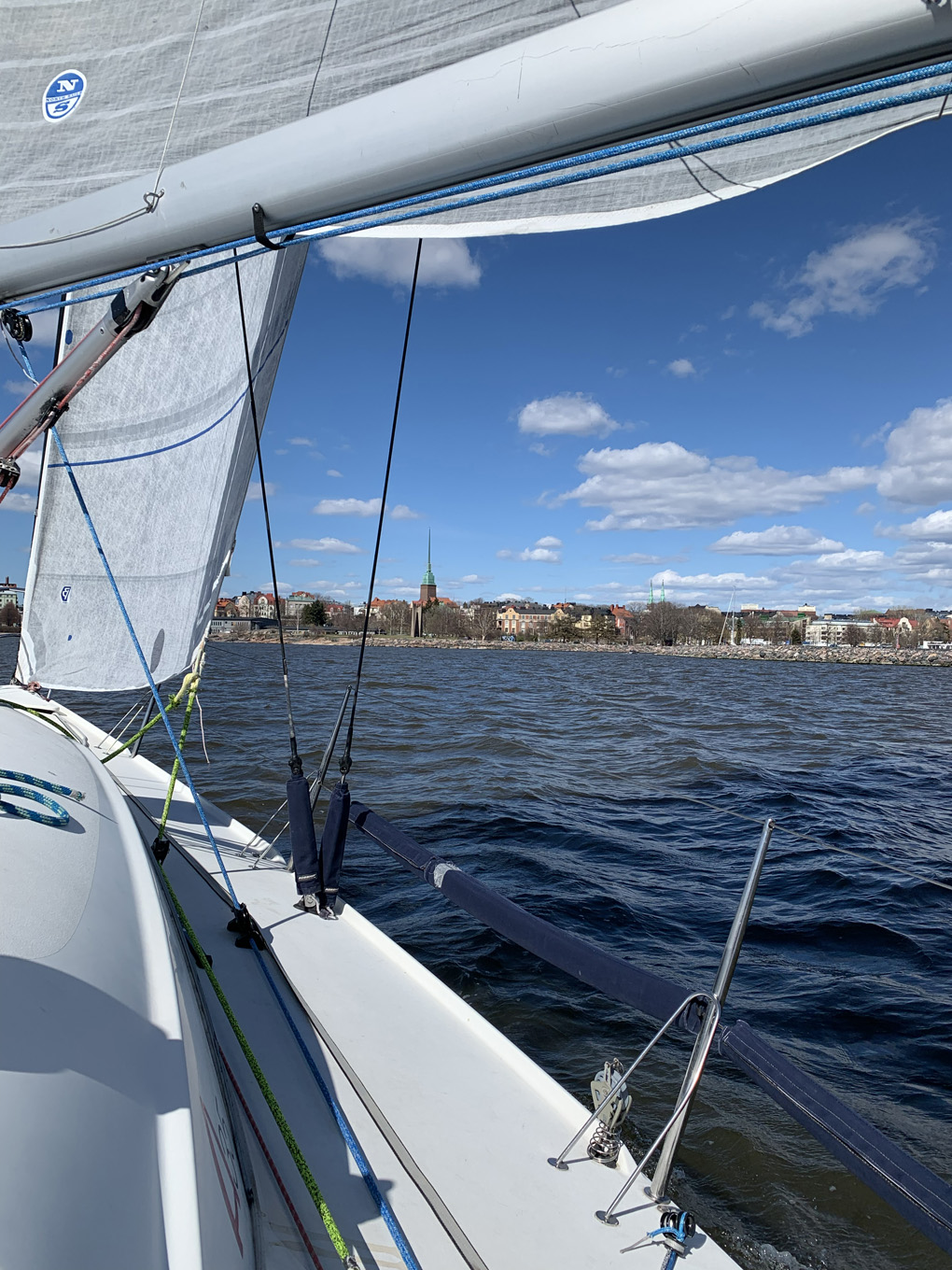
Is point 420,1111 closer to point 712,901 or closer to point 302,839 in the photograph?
point 302,839

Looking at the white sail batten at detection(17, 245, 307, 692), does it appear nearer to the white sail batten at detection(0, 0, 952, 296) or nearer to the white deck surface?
the white deck surface

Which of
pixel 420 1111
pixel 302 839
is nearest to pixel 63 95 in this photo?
pixel 302 839

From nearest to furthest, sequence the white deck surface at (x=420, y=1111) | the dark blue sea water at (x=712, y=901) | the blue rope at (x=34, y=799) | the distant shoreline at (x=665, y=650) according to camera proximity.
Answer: the white deck surface at (x=420, y=1111), the blue rope at (x=34, y=799), the dark blue sea water at (x=712, y=901), the distant shoreline at (x=665, y=650)

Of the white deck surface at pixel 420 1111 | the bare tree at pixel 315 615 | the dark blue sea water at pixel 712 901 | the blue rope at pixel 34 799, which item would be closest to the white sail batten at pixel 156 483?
the white deck surface at pixel 420 1111

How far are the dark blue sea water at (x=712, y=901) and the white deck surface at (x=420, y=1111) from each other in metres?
0.89

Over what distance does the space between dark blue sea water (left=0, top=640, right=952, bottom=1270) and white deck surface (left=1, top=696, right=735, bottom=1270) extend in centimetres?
89

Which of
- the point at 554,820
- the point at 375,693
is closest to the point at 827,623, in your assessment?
the point at 375,693

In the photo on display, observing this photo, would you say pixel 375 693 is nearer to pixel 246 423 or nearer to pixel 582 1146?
pixel 246 423

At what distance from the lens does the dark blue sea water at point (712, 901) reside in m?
3.07

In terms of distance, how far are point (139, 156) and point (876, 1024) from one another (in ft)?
17.3

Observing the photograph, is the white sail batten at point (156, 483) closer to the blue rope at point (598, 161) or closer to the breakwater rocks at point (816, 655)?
the blue rope at point (598, 161)

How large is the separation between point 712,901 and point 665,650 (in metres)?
92.2

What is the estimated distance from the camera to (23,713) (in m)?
4.14

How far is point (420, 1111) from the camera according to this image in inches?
91.0
